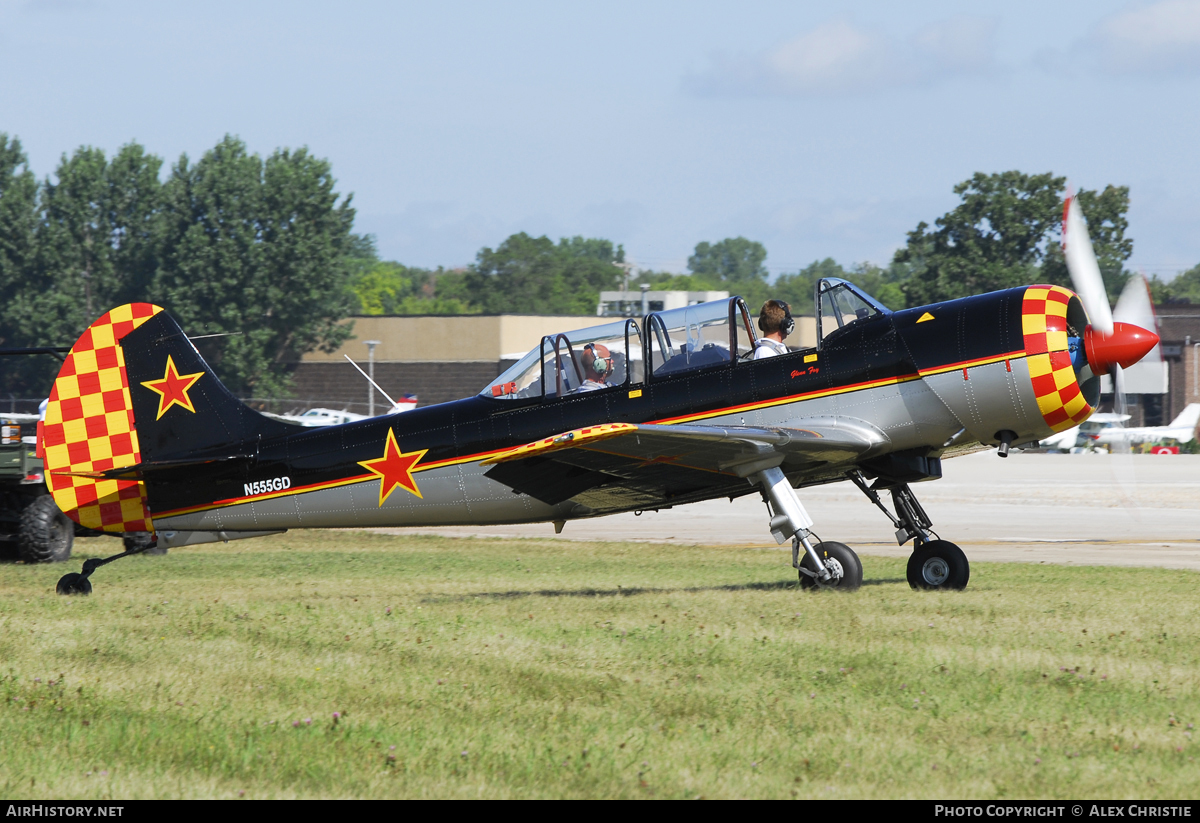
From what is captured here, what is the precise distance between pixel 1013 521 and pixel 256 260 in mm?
60420

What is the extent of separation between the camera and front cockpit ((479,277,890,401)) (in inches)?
436

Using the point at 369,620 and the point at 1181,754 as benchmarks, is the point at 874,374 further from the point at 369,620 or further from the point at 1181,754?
the point at 1181,754

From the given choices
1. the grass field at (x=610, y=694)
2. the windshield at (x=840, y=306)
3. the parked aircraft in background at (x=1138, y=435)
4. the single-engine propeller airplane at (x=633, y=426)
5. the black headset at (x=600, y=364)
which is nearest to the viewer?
the grass field at (x=610, y=694)

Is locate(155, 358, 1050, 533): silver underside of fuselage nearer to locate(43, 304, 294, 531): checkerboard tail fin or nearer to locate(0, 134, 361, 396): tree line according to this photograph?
locate(43, 304, 294, 531): checkerboard tail fin

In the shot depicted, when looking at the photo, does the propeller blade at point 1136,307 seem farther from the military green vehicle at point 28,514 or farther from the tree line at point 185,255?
the tree line at point 185,255

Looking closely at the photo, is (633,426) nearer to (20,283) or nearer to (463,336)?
(463,336)

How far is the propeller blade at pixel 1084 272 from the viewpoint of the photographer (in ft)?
34.5

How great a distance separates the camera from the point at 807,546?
10.8 metres

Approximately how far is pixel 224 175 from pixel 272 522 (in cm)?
7098

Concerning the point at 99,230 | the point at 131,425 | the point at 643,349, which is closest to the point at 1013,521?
the point at 643,349

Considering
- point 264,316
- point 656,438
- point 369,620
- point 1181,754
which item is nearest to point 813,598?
point 656,438

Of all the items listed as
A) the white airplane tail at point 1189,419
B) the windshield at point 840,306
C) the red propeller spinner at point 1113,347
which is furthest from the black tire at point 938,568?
the white airplane tail at point 1189,419

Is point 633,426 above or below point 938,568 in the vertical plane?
above

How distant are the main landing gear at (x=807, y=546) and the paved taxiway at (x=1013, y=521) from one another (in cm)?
360
